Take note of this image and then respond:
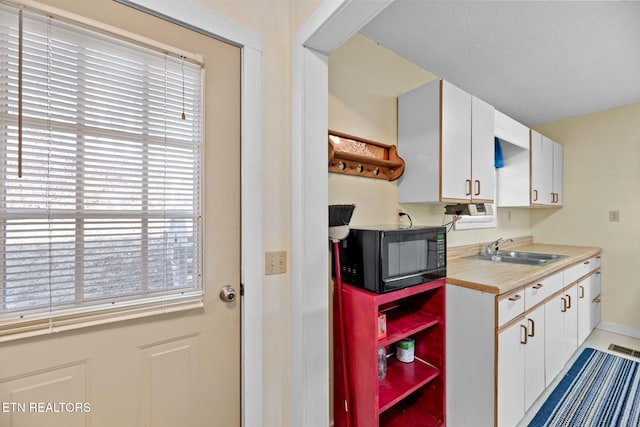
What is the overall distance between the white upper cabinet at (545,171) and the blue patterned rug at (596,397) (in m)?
1.49

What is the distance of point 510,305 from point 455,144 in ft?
3.29

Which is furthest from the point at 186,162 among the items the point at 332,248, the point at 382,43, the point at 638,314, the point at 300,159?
the point at 638,314

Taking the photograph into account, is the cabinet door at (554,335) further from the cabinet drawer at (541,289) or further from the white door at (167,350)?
the white door at (167,350)

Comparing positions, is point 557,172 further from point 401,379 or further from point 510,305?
point 401,379

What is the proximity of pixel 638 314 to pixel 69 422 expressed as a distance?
4527mm

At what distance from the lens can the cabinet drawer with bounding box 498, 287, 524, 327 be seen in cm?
145

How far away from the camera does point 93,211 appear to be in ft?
2.96

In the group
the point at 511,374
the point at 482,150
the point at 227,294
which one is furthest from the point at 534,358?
the point at 227,294

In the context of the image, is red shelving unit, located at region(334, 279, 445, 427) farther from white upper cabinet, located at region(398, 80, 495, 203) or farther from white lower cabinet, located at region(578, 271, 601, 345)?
white lower cabinet, located at region(578, 271, 601, 345)

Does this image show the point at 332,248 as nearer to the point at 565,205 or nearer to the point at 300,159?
the point at 300,159

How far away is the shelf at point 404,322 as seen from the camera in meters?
1.49

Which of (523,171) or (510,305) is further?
(523,171)

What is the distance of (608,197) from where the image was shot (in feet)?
9.88

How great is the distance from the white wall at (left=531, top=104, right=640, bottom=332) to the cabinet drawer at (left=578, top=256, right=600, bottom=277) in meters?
0.24
